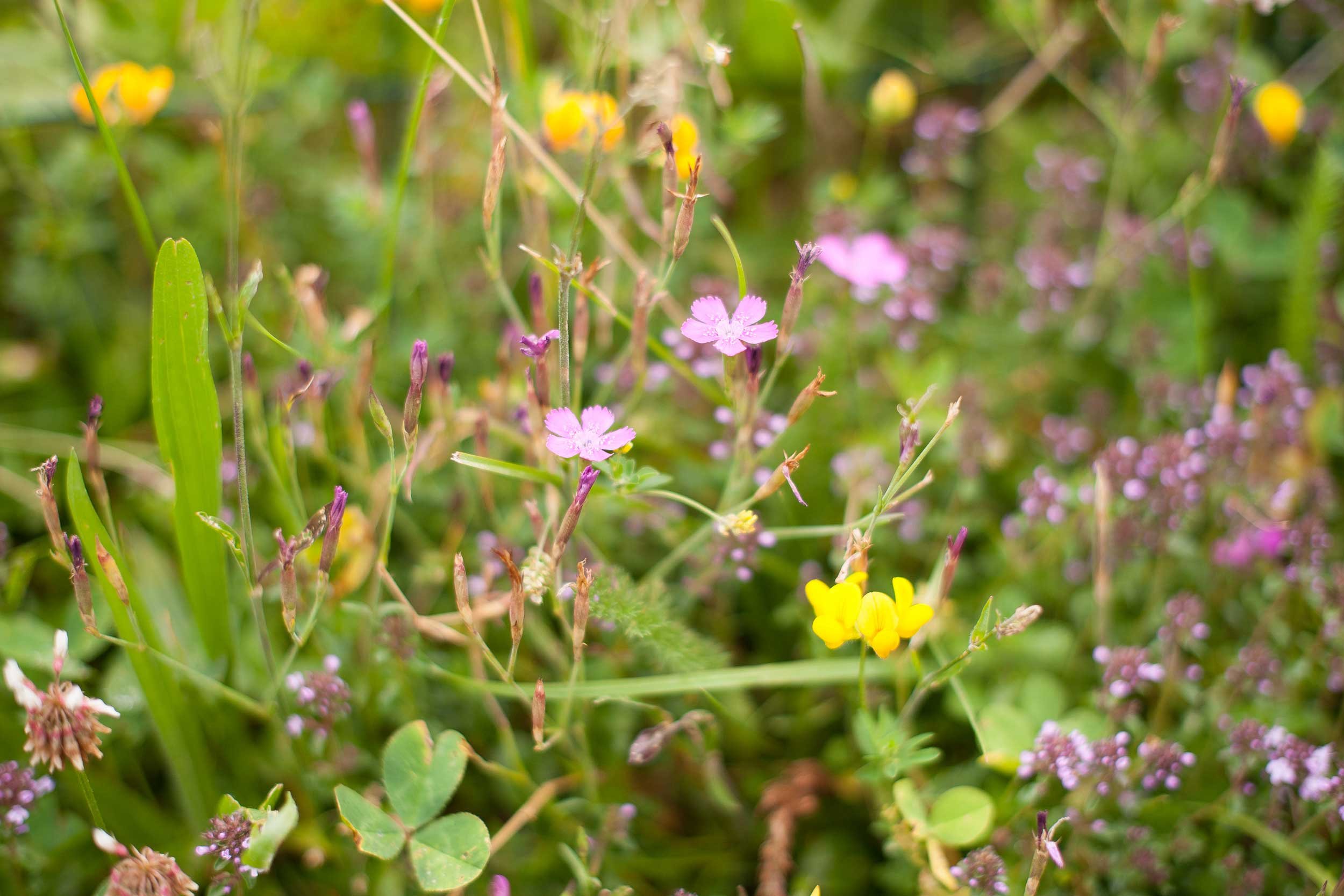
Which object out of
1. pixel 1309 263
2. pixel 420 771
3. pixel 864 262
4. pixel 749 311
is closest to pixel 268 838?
pixel 420 771

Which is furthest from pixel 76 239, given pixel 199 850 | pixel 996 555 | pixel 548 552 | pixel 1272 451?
pixel 1272 451

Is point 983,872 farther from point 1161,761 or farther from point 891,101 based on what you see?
point 891,101

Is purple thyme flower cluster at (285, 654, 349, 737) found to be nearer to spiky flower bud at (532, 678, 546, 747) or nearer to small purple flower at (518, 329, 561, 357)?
spiky flower bud at (532, 678, 546, 747)

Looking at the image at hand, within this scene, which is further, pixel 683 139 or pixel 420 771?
pixel 683 139

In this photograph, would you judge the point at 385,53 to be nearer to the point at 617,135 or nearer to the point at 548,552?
the point at 617,135

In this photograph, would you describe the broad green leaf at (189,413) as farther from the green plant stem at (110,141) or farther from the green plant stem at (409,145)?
the green plant stem at (409,145)

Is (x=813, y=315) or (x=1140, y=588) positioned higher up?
(x=813, y=315)
